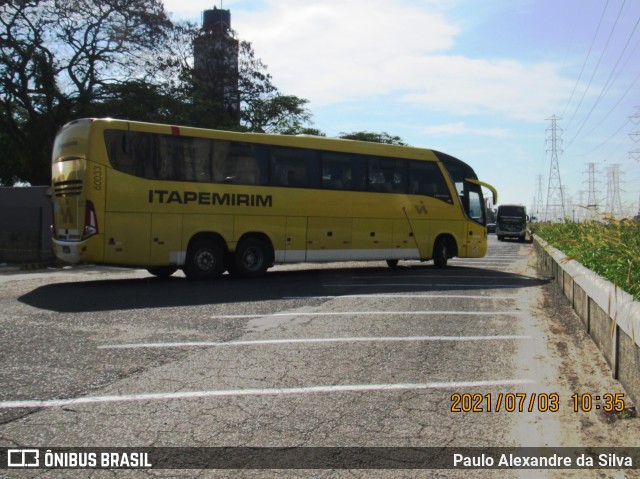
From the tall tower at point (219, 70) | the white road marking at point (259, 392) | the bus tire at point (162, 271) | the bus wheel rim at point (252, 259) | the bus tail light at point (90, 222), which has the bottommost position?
the white road marking at point (259, 392)

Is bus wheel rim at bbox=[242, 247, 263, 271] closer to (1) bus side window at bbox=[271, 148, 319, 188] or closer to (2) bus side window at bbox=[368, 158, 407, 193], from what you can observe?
(1) bus side window at bbox=[271, 148, 319, 188]

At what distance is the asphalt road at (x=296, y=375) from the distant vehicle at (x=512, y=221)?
3930 cm

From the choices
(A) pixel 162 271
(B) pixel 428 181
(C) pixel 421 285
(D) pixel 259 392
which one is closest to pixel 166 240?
(A) pixel 162 271

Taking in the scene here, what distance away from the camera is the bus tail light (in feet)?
37.5

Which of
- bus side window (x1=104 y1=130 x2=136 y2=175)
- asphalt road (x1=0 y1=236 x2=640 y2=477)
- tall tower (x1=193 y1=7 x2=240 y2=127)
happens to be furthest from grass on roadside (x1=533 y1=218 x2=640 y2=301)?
tall tower (x1=193 y1=7 x2=240 y2=127)

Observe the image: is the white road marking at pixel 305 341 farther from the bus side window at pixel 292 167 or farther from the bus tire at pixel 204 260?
the bus side window at pixel 292 167

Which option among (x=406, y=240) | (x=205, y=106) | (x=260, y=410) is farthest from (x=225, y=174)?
(x=205, y=106)

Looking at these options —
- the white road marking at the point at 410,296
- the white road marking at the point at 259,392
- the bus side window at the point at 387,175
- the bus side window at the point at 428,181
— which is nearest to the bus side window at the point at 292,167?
the bus side window at the point at 387,175

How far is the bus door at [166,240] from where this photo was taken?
40.5 ft

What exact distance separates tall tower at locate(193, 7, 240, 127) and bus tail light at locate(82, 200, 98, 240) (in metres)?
25.5

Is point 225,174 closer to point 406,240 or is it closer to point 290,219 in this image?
point 290,219

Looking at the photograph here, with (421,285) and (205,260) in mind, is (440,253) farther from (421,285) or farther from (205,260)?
(205,260)

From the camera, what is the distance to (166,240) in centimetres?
1251

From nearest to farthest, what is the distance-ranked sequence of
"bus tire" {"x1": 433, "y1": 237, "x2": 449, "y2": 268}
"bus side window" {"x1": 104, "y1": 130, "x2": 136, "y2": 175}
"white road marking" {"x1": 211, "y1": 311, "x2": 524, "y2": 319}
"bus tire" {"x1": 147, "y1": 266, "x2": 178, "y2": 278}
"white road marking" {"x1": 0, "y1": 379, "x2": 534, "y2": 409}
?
"white road marking" {"x1": 0, "y1": 379, "x2": 534, "y2": 409}, "white road marking" {"x1": 211, "y1": 311, "x2": 524, "y2": 319}, "bus side window" {"x1": 104, "y1": 130, "x2": 136, "y2": 175}, "bus tire" {"x1": 147, "y1": 266, "x2": 178, "y2": 278}, "bus tire" {"x1": 433, "y1": 237, "x2": 449, "y2": 268}
